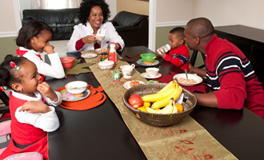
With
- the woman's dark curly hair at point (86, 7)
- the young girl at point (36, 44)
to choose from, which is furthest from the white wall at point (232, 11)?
the young girl at point (36, 44)

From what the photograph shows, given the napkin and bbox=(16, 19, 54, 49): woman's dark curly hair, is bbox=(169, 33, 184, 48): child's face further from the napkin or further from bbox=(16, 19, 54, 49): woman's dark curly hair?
bbox=(16, 19, 54, 49): woman's dark curly hair

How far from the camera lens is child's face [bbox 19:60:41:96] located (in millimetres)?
1157

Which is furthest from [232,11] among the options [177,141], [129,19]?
[177,141]

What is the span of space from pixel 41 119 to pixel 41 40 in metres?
0.84

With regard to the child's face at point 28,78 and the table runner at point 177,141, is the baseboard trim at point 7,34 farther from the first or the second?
the table runner at point 177,141

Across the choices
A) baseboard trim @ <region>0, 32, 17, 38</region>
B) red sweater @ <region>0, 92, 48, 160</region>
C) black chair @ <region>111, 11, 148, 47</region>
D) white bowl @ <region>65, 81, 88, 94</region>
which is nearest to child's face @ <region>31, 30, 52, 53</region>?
white bowl @ <region>65, 81, 88, 94</region>

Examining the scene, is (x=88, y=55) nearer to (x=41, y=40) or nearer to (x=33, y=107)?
(x=41, y=40)

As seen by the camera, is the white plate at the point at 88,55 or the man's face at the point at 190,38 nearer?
the man's face at the point at 190,38

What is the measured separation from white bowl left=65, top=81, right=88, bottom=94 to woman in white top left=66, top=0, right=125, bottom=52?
0.98 m

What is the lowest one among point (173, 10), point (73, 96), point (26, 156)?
point (26, 156)

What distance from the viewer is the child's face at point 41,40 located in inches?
67.3

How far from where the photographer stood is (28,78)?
3.84 feet

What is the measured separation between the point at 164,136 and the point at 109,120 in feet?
0.99

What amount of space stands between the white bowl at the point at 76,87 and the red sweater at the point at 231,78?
81cm
